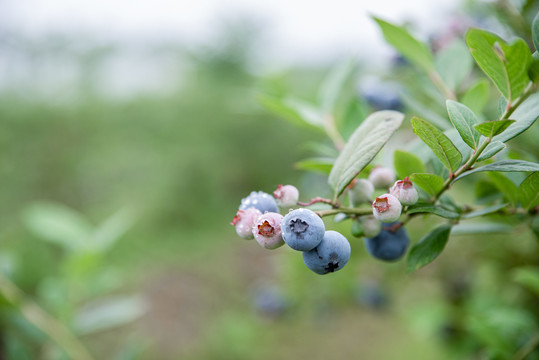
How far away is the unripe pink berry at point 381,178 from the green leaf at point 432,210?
7 cm

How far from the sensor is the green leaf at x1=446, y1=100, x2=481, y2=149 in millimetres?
401

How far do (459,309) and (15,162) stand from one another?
14.7 feet

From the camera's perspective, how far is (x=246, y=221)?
416 mm

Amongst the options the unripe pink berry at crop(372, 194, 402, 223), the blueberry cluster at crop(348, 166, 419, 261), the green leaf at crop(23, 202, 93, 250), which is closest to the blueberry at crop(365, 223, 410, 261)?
the blueberry cluster at crop(348, 166, 419, 261)

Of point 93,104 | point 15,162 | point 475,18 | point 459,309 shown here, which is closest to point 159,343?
point 15,162

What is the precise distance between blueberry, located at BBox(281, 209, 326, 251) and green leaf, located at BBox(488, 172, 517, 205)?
0.78 ft

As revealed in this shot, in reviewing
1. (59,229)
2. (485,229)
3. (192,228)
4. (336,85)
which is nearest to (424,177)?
(485,229)

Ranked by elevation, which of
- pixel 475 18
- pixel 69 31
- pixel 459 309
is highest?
pixel 69 31

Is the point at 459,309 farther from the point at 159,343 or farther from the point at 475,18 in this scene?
the point at 159,343

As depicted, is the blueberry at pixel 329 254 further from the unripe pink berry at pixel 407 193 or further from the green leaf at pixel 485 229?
the green leaf at pixel 485 229

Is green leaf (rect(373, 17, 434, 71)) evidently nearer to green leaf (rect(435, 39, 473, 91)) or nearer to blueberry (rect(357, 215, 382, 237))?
green leaf (rect(435, 39, 473, 91))

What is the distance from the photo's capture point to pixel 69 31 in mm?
5230

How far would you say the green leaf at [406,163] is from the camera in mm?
492

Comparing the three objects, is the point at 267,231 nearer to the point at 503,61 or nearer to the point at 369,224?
the point at 369,224
